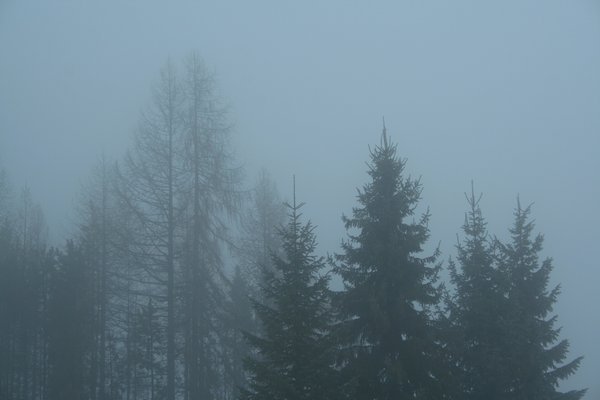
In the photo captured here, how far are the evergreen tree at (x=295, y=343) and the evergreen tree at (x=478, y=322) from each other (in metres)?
3.81

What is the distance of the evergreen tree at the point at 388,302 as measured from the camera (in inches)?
556

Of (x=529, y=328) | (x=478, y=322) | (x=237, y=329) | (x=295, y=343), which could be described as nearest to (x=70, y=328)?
(x=237, y=329)

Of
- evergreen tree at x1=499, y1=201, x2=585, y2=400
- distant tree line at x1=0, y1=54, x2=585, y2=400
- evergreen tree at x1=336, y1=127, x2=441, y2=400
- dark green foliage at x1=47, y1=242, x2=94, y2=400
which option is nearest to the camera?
distant tree line at x1=0, y1=54, x2=585, y2=400

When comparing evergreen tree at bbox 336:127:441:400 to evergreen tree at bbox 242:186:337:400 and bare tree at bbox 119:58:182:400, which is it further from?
bare tree at bbox 119:58:182:400

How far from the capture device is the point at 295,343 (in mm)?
12367

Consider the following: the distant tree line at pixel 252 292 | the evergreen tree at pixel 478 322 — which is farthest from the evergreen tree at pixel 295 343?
the evergreen tree at pixel 478 322

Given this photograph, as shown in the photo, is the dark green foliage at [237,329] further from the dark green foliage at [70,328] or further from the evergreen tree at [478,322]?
the evergreen tree at [478,322]

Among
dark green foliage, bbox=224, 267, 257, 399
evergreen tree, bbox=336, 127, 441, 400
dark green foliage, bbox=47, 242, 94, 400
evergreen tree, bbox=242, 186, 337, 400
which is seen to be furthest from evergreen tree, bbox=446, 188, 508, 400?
dark green foliage, bbox=47, 242, 94, 400

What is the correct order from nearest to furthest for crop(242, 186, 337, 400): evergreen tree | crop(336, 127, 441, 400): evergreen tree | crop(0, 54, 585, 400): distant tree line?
crop(242, 186, 337, 400): evergreen tree < crop(0, 54, 585, 400): distant tree line < crop(336, 127, 441, 400): evergreen tree

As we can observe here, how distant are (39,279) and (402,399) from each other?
2166cm

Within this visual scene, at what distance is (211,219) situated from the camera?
915 inches

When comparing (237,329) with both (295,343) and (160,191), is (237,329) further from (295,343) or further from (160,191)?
(295,343)

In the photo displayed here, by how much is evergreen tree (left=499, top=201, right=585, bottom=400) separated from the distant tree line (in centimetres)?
5

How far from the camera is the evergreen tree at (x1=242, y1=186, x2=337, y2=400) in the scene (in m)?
12.2
